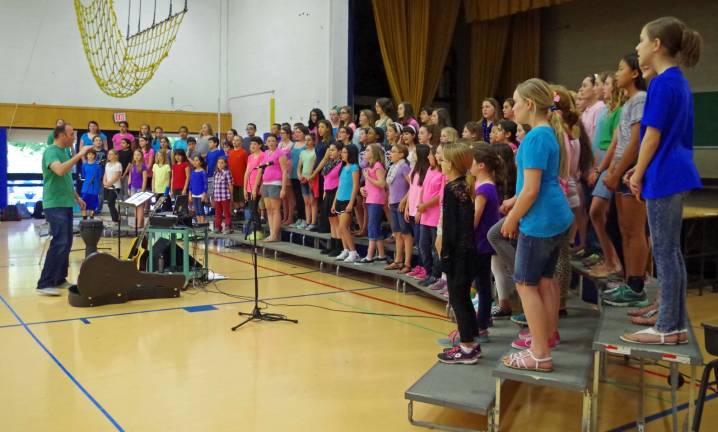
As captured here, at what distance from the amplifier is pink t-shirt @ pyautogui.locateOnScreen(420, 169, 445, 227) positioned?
8.90 ft

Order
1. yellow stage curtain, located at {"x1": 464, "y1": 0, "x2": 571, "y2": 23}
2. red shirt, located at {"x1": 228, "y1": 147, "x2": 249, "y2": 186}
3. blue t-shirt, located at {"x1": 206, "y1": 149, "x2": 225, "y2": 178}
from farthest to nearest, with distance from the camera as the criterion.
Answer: blue t-shirt, located at {"x1": 206, "y1": 149, "x2": 225, "y2": 178}, yellow stage curtain, located at {"x1": 464, "y1": 0, "x2": 571, "y2": 23}, red shirt, located at {"x1": 228, "y1": 147, "x2": 249, "y2": 186}

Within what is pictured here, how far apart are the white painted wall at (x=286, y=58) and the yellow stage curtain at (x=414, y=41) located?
79 cm

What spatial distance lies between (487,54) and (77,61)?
9.75 m

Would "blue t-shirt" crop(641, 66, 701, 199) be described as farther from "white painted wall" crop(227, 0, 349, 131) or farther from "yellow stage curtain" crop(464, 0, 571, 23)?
"white painted wall" crop(227, 0, 349, 131)

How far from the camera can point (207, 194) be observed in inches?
451

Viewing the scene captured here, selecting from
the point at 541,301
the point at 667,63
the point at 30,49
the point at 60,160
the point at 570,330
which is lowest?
the point at 570,330

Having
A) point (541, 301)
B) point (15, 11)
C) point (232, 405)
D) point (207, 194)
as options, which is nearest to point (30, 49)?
point (15, 11)

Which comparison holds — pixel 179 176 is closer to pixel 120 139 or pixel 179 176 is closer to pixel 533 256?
pixel 120 139

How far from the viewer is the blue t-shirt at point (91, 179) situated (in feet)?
39.9

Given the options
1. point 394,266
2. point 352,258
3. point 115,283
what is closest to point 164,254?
point 115,283

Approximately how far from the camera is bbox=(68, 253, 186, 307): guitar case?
6051 mm

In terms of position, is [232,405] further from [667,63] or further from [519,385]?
[667,63]

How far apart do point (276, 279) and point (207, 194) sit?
4.18 m

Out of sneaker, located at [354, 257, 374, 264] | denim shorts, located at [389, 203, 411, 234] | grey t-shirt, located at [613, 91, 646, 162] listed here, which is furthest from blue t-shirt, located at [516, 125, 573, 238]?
sneaker, located at [354, 257, 374, 264]
